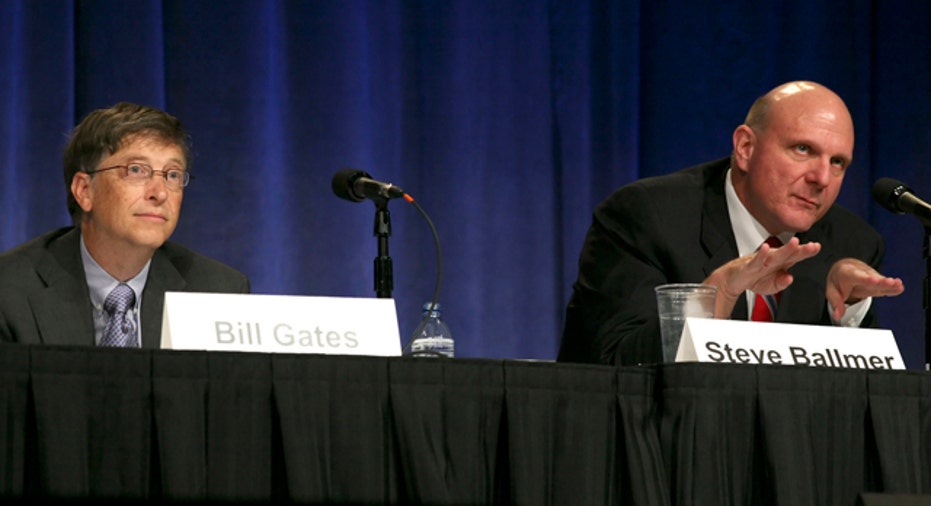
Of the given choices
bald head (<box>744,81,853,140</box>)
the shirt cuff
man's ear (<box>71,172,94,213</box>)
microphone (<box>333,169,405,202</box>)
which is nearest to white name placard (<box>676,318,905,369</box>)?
the shirt cuff

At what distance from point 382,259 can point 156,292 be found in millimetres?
532

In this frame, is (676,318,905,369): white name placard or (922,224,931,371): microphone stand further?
(922,224,931,371): microphone stand

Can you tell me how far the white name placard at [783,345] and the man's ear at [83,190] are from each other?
148cm

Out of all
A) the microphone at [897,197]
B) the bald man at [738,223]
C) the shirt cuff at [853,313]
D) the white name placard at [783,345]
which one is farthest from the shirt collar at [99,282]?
the microphone at [897,197]

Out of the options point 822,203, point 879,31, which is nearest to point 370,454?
point 822,203

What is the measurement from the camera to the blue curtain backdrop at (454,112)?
363 cm

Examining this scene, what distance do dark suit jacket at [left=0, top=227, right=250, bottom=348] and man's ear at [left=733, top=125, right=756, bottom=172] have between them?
1.21 m

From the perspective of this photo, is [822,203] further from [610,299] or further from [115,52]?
[115,52]

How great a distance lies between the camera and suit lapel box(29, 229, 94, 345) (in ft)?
8.02

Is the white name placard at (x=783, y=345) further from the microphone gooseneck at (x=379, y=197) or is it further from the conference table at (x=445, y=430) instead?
the microphone gooseneck at (x=379, y=197)

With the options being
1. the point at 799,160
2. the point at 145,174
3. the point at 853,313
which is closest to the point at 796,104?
the point at 799,160

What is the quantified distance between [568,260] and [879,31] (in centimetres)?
146

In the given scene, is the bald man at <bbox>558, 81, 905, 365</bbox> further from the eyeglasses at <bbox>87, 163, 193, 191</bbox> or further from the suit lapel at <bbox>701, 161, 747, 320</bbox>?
the eyeglasses at <bbox>87, 163, 193, 191</bbox>

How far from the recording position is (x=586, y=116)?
4344 millimetres
